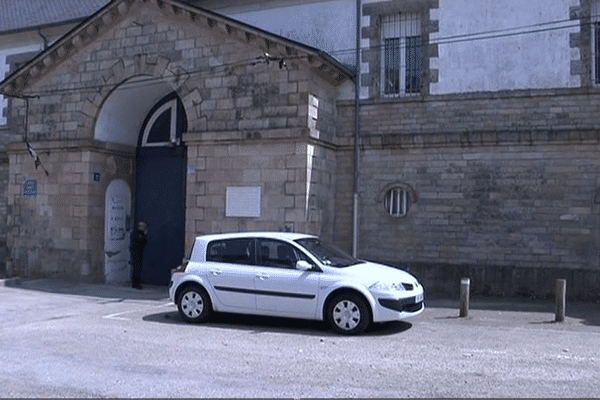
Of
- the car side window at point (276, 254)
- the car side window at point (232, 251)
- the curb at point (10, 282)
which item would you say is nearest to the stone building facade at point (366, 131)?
the curb at point (10, 282)

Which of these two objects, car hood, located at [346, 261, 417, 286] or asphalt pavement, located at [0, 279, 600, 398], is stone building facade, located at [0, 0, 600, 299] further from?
car hood, located at [346, 261, 417, 286]

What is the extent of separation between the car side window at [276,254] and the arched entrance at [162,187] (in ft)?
21.6

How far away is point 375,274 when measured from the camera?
10.3 metres

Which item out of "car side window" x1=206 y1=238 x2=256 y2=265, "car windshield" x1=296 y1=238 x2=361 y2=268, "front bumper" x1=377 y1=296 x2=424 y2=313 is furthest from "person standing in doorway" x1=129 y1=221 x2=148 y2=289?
"front bumper" x1=377 y1=296 x2=424 y2=313

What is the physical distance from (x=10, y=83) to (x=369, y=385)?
555 inches

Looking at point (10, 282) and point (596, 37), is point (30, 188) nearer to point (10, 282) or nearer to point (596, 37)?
point (10, 282)

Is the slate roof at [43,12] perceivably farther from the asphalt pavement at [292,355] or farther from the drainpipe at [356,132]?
the asphalt pavement at [292,355]

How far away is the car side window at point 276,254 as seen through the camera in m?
10.7

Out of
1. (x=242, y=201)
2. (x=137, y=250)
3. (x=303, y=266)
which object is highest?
(x=242, y=201)

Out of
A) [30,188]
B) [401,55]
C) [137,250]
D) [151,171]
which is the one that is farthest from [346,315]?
[30,188]

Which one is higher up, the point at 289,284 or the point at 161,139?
the point at 161,139

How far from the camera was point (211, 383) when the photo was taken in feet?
23.1

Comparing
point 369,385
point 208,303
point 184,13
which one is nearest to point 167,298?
point 208,303

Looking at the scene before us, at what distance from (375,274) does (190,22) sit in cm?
829
